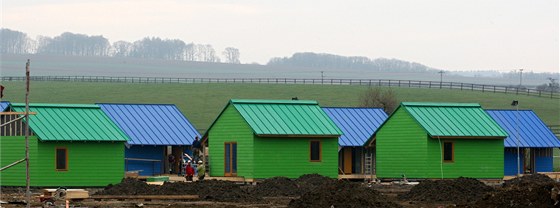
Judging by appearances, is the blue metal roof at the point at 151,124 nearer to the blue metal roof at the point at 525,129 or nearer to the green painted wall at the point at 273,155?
the green painted wall at the point at 273,155

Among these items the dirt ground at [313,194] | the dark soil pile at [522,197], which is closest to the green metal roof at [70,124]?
the dirt ground at [313,194]

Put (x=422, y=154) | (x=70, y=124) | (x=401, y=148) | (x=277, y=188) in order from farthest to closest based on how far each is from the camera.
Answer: (x=401, y=148)
(x=422, y=154)
(x=70, y=124)
(x=277, y=188)

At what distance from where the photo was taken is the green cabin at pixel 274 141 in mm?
48125

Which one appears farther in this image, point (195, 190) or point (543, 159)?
point (543, 159)

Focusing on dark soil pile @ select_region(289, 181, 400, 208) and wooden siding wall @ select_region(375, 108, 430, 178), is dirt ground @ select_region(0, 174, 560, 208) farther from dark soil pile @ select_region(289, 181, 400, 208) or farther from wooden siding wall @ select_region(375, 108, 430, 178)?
wooden siding wall @ select_region(375, 108, 430, 178)

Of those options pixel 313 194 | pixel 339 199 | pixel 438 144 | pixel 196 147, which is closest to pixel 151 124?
pixel 196 147

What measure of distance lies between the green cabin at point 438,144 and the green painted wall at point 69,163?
12255 millimetres

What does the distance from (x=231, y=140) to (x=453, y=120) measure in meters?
9.33

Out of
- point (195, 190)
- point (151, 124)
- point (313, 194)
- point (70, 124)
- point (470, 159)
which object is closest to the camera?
point (313, 194)

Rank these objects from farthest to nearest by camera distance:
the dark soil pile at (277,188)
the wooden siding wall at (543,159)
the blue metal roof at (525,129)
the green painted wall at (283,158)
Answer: the wooden siding wall at (543,159), the blue metal roof at (525,129), the green painted wall at (283,158), the dark soil pile at (277,188)

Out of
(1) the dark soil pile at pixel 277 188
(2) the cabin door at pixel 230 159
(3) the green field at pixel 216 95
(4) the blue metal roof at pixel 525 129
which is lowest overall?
(1) the dark soil pile at pixel 277 188

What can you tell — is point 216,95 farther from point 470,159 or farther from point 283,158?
point 283,158

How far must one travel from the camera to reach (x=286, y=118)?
49250mm

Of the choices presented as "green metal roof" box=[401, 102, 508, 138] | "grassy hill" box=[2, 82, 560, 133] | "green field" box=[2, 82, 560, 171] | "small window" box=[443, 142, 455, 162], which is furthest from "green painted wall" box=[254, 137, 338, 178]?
"grassy hill" box=[2, 82, 560, 133]
